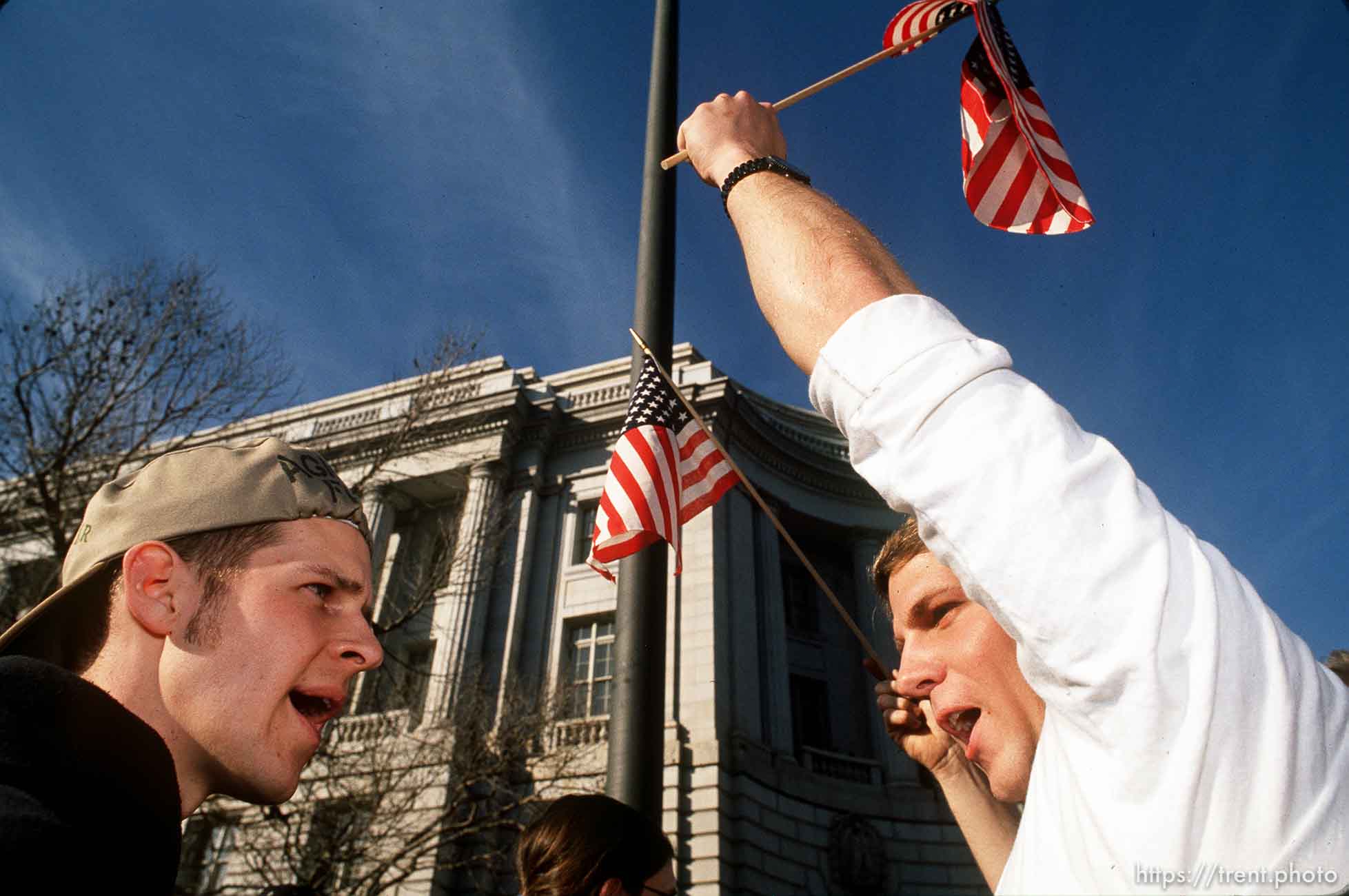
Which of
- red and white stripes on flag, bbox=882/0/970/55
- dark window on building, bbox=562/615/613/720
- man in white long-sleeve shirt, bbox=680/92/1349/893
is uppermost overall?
dark window on building, bbox=562/615/613/720

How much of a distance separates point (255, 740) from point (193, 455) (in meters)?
0.62

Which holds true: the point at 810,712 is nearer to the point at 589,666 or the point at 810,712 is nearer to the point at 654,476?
the point at 589,666

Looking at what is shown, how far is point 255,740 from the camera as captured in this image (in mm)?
1574

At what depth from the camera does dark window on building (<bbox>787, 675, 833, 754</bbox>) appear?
24250 millimetres

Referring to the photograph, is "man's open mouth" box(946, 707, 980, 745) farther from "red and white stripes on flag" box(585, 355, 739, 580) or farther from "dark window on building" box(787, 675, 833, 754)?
"dark window on building" box(787, 675, 833, 754)

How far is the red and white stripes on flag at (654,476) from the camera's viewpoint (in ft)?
15.0

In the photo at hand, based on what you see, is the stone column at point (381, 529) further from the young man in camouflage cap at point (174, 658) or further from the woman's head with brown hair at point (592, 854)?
the young man in camouflage cap at point (174, 658)

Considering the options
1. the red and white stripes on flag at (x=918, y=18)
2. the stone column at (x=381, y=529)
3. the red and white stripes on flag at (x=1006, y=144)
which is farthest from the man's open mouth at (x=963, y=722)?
the stone column at (x=381, y=529)

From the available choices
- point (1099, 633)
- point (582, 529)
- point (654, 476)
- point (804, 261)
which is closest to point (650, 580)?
point (654, 476)

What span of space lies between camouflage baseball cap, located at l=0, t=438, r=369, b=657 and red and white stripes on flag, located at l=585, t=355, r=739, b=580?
105 inches

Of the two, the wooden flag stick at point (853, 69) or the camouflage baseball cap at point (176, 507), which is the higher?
the wooden flag stick at point (853, 69)

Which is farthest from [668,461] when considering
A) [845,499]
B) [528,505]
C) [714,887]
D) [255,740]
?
[845,499]

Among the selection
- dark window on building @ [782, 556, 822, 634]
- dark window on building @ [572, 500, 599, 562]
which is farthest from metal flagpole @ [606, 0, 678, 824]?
dark window on building @ [782, 556, 822, 634]

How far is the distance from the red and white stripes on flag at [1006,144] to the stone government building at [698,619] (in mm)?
14926
